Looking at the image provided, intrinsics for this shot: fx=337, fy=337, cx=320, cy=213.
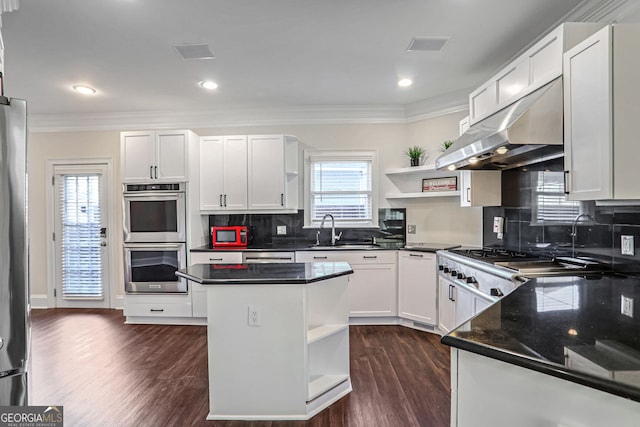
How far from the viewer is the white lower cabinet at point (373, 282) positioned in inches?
153

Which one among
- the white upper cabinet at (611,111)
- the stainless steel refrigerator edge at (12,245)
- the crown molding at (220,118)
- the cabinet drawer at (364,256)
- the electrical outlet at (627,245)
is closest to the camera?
the stainless steel refrigerator edge at (12,245)

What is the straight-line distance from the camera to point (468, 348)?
930 millimetres

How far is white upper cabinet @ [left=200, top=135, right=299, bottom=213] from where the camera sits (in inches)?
168

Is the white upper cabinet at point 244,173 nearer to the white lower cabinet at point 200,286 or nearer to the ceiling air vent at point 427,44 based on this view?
the white lower cabinet at point 200,286

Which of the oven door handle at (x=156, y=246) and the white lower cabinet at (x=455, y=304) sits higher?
the oven door handle at (x=156, y=246)

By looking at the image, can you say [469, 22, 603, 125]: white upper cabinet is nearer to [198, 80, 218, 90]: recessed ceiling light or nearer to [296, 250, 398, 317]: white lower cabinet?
[296, 250, 398, 317]: white lower cabinet

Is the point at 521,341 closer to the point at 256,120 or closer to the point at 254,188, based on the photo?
the point at 254,188

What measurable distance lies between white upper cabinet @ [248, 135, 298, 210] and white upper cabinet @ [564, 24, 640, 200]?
10.1 ft

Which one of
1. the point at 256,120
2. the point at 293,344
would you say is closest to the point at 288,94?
the point at 256,120

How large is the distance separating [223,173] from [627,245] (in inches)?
155

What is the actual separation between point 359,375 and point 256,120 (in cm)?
341

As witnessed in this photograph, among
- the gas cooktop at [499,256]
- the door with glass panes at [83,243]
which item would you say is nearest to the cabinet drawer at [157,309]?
the door with glass panes at [83,243]

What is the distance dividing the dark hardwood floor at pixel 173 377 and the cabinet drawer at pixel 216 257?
2.66ft

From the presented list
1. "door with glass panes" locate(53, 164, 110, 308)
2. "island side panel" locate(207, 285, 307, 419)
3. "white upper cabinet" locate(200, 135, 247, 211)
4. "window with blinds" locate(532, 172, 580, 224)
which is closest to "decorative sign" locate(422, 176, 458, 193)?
"window with blinds" locate(532, 172, 580, 224)
